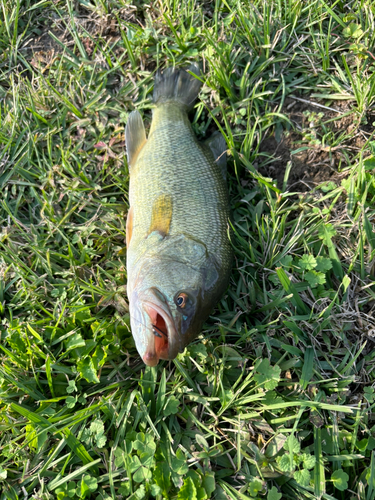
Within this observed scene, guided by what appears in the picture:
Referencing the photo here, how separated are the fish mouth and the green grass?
18.1 inches

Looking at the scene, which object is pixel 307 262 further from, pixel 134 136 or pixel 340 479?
pixel 134 136

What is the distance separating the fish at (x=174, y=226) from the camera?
233cm

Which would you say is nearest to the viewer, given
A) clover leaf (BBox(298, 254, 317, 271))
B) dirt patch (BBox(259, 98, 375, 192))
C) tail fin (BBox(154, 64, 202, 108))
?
clover leaf (BBox(298, 254, 317, 271))

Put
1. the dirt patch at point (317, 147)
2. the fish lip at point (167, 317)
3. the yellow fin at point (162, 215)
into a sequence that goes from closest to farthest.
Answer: the fish lip at point (167, 317) → the yellow fin at point (162, 215) → the dirt patch at point (317, 147)

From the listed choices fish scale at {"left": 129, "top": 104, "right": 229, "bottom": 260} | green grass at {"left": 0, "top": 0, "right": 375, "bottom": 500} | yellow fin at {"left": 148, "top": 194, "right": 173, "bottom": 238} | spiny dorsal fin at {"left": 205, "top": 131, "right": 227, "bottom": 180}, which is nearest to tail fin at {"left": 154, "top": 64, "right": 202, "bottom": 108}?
green grass at {"left": 0, "top": 0, "right": 375, "bottom": 500}

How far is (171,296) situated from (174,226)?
0.58 m

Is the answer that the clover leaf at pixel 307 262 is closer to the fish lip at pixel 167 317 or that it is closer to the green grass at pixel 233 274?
the green grass at pixel 233 274

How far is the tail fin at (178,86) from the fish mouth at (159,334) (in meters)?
2.19

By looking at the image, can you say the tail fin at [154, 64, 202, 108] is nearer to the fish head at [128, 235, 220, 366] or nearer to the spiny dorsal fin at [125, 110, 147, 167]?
the spiny dorsal fin at [125, 110, 147, 167]

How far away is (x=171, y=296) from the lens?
2348mm

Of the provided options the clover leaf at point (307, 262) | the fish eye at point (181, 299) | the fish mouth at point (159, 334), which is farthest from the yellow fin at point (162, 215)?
the clover leaf at point (307, 262)

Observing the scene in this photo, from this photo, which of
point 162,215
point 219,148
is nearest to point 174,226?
point 162,215

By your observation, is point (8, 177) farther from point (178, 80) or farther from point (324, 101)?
point (324, 101)

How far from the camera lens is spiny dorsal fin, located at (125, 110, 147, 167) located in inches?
127
